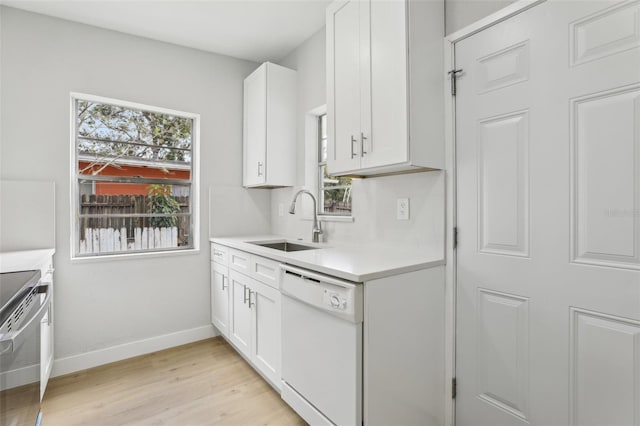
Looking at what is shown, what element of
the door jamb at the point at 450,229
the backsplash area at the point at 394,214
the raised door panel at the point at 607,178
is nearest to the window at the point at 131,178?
the backsplash area at the point at 394,214

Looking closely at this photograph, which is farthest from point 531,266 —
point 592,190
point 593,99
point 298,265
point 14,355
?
point 14,355

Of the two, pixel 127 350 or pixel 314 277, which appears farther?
pixel 127 350

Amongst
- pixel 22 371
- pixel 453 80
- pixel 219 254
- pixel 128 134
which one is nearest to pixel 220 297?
pixel 219 254

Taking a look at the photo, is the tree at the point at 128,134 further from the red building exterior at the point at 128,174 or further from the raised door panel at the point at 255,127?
the raised door panel at the point at 255,127

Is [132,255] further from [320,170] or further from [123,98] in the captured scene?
[320,170]

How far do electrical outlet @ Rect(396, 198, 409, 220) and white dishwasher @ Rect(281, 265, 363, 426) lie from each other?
0.70 metres

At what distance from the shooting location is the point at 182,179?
10.1 feet

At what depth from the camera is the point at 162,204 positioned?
2.98 meters

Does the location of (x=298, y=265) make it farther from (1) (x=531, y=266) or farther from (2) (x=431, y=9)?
(2) (x=431, y=9)

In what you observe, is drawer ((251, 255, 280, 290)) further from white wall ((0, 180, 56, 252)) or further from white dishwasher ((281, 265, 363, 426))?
white wall ((0, 180, 56, 252))

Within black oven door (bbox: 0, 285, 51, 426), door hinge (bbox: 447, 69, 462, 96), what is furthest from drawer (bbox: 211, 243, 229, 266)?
door hinge (bbox: 447, 69, 462, 96)

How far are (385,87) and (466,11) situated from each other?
55 centimetres

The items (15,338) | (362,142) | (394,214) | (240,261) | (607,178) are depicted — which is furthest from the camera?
(240,261)

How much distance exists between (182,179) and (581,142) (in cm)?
293
